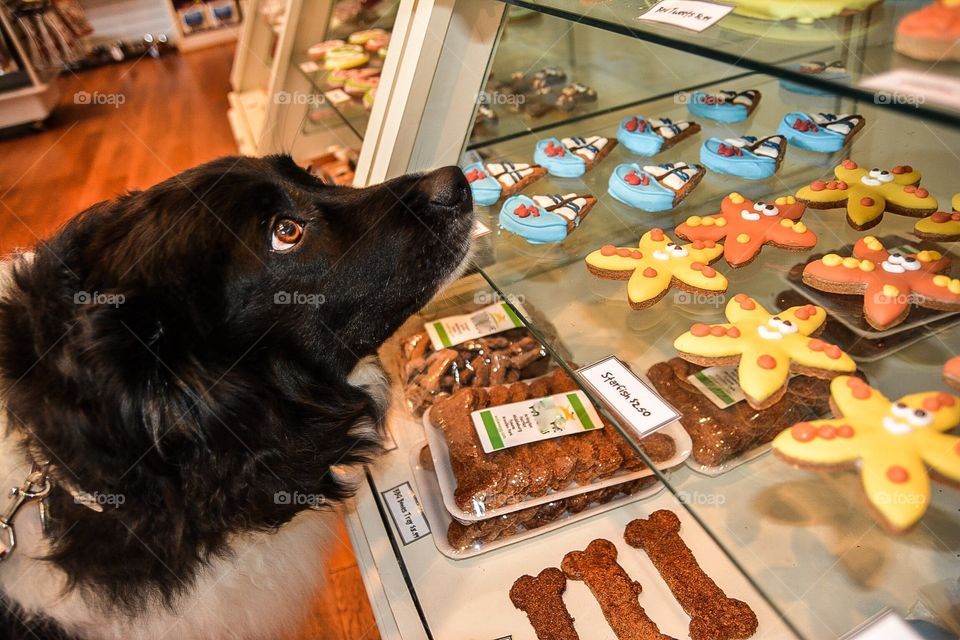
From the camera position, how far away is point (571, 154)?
194 cm

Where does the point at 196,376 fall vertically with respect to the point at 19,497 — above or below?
above

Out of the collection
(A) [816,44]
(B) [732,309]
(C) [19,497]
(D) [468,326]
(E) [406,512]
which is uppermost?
(A) [816,44]

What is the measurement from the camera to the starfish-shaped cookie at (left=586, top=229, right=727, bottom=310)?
1.39 metres

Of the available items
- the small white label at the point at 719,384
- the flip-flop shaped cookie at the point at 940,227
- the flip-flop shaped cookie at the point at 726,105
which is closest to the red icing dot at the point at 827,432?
the small white label at the point at 719,384

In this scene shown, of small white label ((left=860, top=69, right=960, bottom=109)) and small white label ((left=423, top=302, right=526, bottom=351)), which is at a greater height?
small white label ((left=860, top=69, right=960, bottom=109))

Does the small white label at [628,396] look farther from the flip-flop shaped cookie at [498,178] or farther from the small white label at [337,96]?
the small white label at [337,96]

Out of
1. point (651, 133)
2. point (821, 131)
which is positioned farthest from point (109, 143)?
point (821, 131)

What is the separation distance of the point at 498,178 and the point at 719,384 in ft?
3.09

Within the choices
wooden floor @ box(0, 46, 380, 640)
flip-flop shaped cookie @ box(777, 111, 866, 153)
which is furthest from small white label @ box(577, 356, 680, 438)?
wooden floor @ box(0, 46, 380, 640)

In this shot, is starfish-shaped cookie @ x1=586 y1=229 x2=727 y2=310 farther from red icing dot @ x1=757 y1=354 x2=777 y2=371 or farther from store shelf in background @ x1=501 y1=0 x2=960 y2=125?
store shelf in background @ x1=501 y1=0 x2=960 y2=125

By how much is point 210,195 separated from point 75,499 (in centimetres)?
59

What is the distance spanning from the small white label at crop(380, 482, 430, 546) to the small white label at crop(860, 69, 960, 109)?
1.32 meters

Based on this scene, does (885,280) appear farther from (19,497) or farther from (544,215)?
→ (19,497)

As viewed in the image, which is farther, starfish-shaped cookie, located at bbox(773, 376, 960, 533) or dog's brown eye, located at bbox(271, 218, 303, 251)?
dog's brown eye, located at bbox(271, 218, 303, 251)
